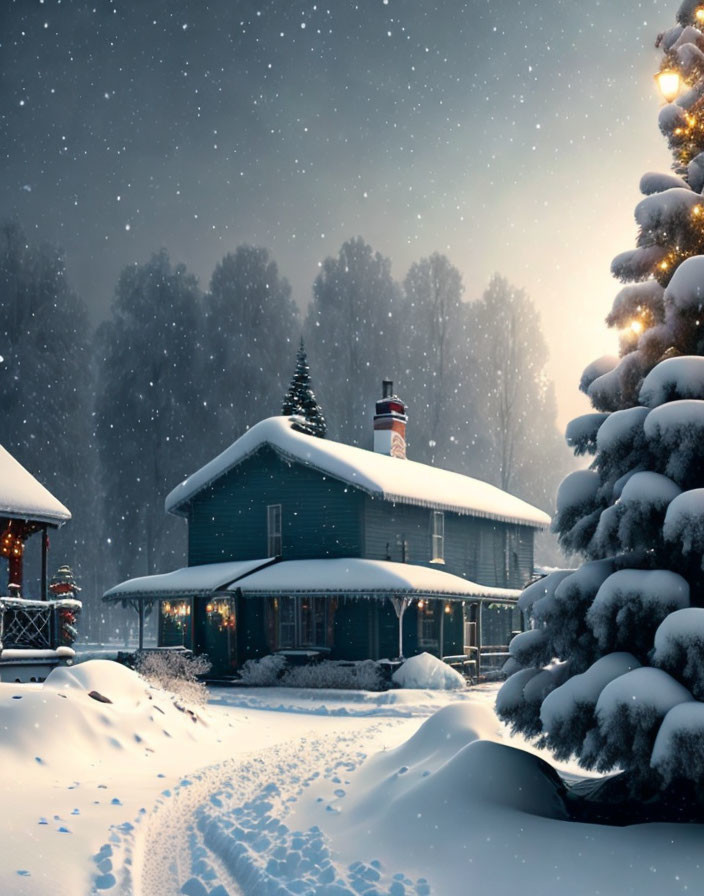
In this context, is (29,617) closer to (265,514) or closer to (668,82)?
(265,514)

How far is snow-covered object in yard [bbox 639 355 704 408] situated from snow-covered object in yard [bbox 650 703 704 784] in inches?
107

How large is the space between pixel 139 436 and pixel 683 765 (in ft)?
152

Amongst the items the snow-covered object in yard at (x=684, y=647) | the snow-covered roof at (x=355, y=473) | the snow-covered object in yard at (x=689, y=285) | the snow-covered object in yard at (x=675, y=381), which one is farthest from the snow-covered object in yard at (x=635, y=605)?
the snow-covered roof at (x=355, y=473)

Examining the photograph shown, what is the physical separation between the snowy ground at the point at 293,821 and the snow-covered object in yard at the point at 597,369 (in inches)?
156

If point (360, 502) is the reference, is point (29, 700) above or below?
below

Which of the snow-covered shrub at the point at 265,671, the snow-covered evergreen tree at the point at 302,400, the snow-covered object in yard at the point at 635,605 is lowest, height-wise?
the snow-covered shrub at the point at 265,671

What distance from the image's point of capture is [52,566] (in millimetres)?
51125

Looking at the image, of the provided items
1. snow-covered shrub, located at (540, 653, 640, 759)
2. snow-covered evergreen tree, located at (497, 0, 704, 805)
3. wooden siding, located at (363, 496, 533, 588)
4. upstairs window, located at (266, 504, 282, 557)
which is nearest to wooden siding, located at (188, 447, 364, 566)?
upstairs window, located at (266, 504, 282, 557)

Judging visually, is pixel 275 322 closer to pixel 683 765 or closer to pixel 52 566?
pixel 52 566

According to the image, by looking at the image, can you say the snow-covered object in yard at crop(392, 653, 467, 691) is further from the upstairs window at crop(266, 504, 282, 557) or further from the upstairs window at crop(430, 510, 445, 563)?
the upstairs window at crop(266, 504, 282, 557)

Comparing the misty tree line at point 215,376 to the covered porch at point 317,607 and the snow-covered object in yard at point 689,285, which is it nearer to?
the covered porch at point 317,607

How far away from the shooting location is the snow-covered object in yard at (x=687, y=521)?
752 centimetres

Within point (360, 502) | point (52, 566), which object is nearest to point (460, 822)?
point (360, 502)

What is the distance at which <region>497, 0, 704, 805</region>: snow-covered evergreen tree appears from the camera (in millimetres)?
7230
